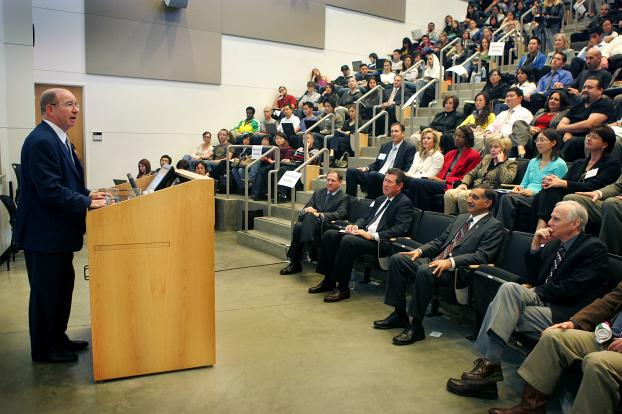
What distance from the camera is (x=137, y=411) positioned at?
2.51 m

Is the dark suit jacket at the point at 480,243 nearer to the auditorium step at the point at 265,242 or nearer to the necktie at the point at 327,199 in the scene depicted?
the necktie at the point at 327,199

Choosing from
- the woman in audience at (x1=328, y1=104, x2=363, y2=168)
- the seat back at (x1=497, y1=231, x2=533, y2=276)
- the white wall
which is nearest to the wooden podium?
the seat back at (x1=497, y1=231, x2=533, y2=276)

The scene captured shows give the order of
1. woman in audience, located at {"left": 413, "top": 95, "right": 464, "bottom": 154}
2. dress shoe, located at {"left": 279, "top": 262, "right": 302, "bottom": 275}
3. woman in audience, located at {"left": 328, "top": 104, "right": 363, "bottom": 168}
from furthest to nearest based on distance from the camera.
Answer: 1. woman in audience, located at {"left": 328, "top": 104, "right": 363, "bottom": 168}
2. woman in audience, located at {"left": 413, "top": 95, "right": 464, "bottom": 154}
3. dress shoe, located at {"left": 279, "top": 262, "right": 302, "bottom": 275}

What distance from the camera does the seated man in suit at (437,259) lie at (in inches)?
140

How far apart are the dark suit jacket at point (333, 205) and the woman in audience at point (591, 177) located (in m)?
1.95

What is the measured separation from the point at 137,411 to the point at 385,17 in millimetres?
12051

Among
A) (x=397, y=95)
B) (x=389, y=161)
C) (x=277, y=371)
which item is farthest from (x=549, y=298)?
(x=397, y=95)

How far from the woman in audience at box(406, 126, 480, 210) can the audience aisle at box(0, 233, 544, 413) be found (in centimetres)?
132

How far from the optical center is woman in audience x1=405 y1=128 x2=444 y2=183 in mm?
5445

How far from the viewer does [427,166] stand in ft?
18.1

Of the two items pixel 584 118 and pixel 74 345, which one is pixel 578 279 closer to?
pixel 584 118

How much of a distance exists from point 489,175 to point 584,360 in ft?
9.09

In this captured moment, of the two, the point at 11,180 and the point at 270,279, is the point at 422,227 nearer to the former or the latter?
the point at 270,279

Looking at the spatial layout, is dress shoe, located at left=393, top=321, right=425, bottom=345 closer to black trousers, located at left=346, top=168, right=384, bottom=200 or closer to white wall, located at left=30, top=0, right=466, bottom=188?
black trousers, located at left=346, top=168, right=384, bottom=200
